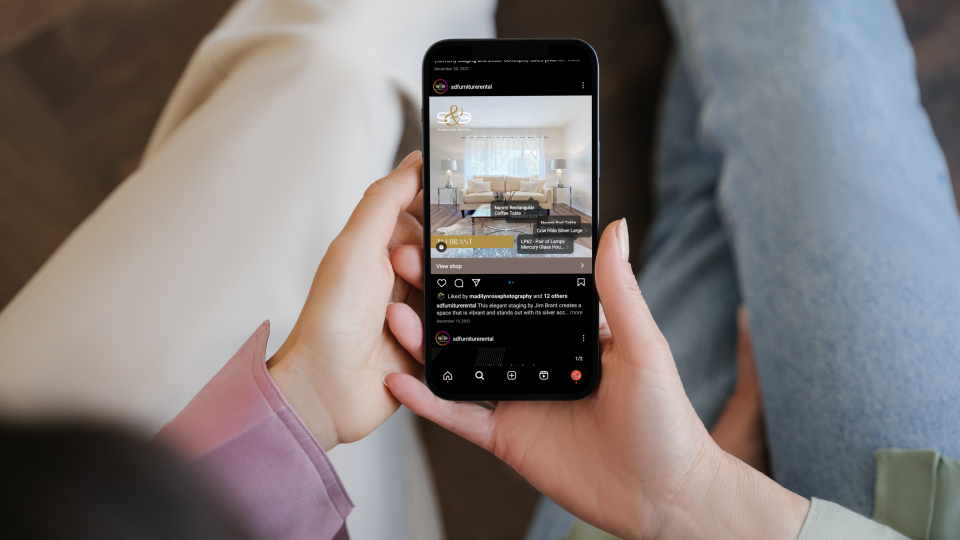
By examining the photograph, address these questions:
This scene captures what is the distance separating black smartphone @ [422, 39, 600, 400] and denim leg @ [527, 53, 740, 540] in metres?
0.11

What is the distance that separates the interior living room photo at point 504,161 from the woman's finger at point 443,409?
0.09 meters

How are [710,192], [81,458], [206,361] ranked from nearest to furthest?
[81,458] < [206,361] < [710,192]

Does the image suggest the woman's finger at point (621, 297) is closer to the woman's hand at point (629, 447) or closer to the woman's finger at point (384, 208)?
the woman's hand at point (629, 447)

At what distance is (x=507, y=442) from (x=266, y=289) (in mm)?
206

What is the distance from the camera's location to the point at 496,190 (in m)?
0.24

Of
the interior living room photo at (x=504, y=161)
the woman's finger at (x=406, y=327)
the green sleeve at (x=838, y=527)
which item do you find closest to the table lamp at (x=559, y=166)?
the interior living room photo at (x=504, y=161)

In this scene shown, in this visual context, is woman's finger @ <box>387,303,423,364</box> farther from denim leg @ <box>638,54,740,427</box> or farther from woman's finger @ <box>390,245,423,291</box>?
denim leg @ <box>638,54,740,427</box>

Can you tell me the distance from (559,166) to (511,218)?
4 cm

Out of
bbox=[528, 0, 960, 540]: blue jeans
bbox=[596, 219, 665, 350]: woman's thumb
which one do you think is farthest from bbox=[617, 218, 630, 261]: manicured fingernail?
bbox=[528, 0, 960, 540]: blue jeans

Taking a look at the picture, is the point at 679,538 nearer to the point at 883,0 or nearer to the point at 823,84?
the point at 823,84

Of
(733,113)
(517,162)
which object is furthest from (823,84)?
(517,162)

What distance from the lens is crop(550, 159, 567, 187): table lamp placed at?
24 cm

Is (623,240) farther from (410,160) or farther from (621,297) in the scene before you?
(410,160)

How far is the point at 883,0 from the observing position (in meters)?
0.50
